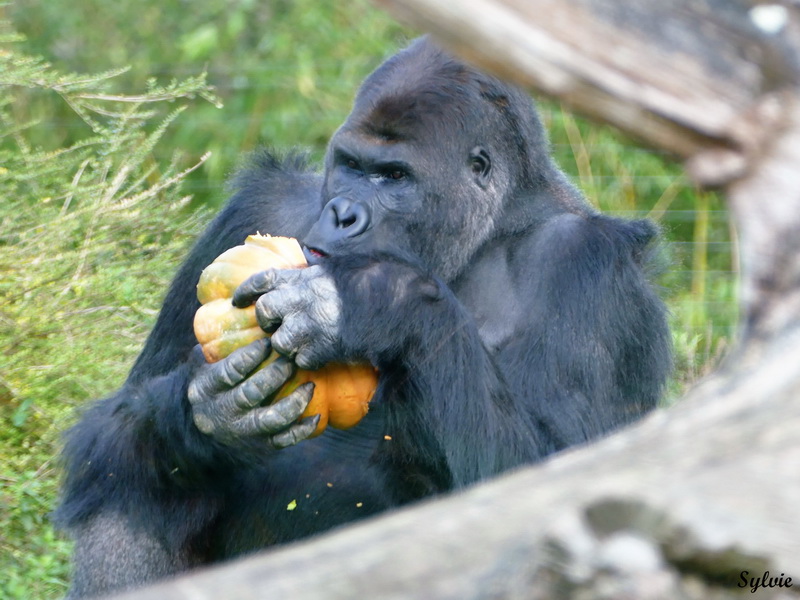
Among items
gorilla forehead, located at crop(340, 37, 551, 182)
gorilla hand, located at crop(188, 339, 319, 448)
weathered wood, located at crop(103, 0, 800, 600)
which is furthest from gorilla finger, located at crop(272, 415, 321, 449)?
weathered wood, located at crop(103, 0, 800, 600)

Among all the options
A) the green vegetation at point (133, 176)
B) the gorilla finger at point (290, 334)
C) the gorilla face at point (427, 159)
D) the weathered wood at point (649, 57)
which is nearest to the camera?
the weathered wood at point (649, 57)

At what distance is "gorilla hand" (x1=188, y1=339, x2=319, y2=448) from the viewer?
2.38 metres

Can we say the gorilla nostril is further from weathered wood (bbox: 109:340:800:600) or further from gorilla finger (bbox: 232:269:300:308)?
weathered wood (bbox: 109:340:800:600)

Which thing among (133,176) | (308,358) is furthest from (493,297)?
(133,176)

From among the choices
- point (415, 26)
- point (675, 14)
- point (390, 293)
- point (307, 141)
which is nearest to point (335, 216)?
point (390, 293)

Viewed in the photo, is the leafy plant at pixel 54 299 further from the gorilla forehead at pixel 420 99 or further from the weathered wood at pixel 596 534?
the weathered wood at pixel 596 534

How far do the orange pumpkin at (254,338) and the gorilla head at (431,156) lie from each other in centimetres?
35

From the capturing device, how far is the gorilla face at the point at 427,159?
9.21 feet

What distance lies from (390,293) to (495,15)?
1024 mm

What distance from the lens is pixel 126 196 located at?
4.09 meters

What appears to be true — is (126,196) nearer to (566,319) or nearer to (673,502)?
(566,319)

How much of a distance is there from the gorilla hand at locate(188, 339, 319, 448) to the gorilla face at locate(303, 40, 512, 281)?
19.7 inches

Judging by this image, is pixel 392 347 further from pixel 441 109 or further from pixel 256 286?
pixel 441 109

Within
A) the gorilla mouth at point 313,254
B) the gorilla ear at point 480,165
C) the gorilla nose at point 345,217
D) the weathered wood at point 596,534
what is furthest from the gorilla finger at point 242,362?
the weathered wood at point 596,534
